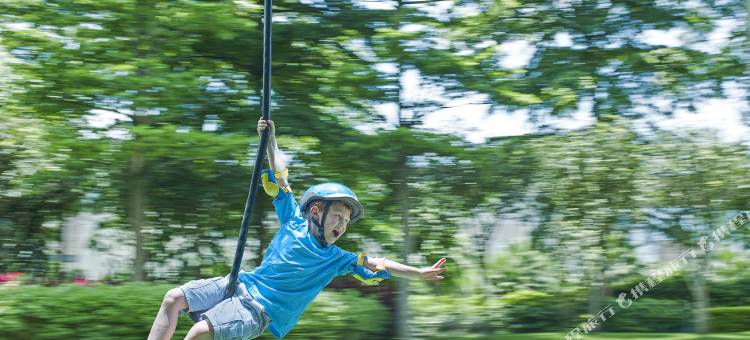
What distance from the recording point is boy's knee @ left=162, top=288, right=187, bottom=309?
498 cm

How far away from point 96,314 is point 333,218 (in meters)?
5.39

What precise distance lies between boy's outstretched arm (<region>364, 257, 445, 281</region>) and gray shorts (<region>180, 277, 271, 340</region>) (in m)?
0.76

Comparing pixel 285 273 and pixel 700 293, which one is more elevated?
pixel 285 273

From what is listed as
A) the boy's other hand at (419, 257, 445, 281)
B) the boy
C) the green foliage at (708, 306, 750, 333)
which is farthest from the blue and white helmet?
the green foliage at (708, 306, 750, 333)

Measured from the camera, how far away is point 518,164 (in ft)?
41.6

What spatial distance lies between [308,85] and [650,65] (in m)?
5.62

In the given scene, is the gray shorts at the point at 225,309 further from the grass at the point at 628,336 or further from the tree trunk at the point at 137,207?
the grass at the point at 628,336

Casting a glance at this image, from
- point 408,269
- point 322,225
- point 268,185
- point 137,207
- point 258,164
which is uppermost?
point 258,164

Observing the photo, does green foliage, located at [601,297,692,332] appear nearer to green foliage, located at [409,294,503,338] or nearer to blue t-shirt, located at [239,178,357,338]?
green foliage, located at [409,294,503,338]

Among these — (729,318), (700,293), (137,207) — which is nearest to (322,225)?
(137,207)

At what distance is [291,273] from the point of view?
5.29m

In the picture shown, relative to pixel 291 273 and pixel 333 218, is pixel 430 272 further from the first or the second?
pixel 291 273

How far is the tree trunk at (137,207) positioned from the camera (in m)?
11.5

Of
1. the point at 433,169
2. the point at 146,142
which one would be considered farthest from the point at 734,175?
the point at 146,142
